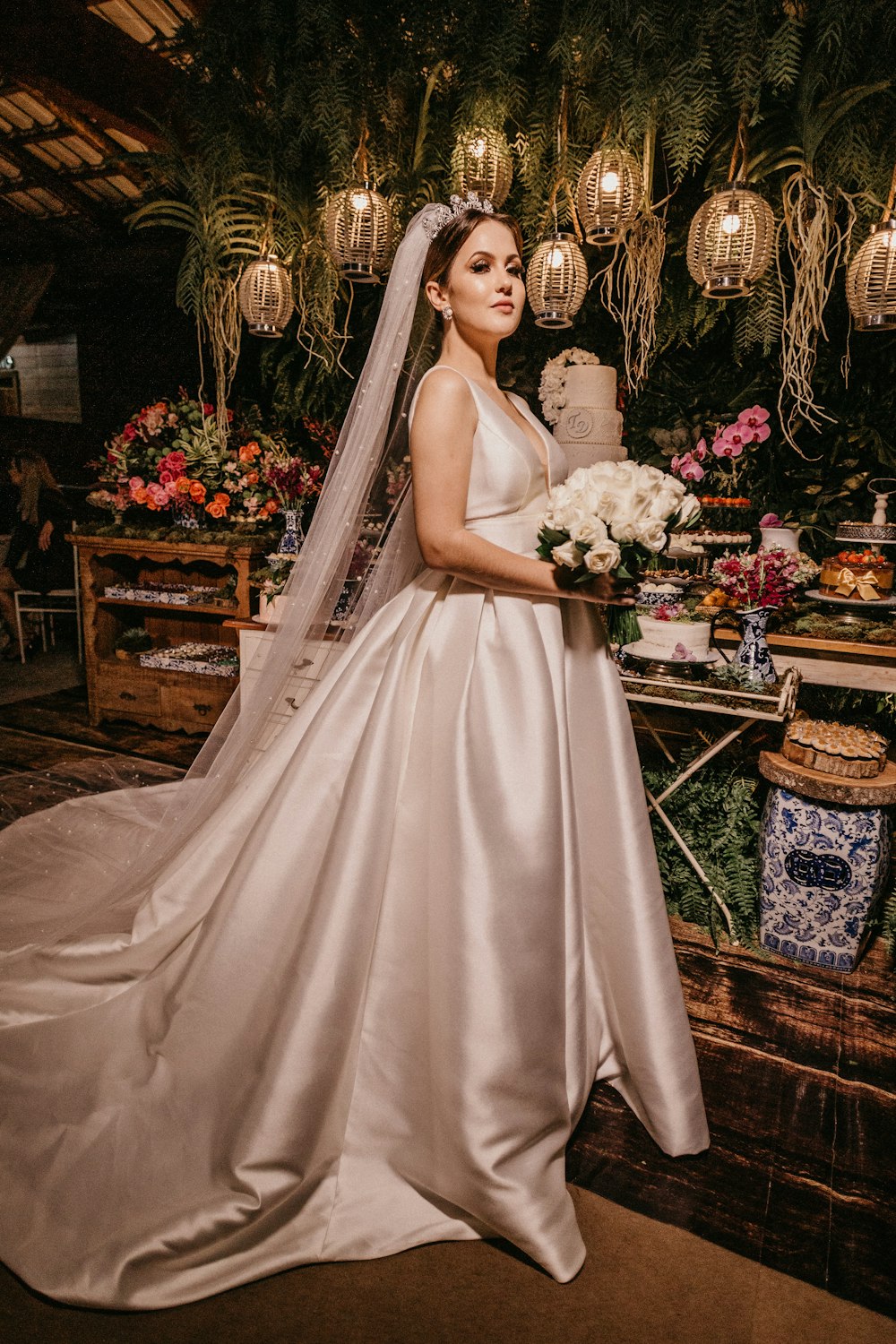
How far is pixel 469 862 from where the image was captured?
165cm

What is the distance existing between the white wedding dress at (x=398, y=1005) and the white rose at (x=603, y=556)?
0.83 feet

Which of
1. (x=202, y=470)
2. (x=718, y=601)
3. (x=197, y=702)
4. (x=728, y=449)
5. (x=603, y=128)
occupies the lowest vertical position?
(x=197, y=702)

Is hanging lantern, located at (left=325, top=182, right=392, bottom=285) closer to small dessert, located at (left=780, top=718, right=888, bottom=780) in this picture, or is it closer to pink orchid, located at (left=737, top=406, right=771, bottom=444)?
pink orchid, located at (left=737, top=406, right=771, bottom=444)

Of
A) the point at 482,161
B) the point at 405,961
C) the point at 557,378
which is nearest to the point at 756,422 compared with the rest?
the point at 557,378

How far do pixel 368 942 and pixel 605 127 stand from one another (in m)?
3.18

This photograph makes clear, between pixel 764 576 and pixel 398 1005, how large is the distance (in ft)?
7.95

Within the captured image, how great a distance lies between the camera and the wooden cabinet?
15.6 ft

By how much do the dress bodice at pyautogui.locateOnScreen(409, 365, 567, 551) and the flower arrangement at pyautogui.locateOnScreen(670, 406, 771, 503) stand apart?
8.20ft

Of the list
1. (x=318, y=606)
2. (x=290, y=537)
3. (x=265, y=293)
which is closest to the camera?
(x=318, y=606)

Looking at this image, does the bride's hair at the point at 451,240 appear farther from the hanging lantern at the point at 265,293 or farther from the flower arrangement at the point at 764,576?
the hanging lantern at the point at 265,293

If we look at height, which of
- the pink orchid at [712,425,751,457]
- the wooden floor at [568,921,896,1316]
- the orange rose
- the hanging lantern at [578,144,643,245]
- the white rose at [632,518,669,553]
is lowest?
the wooden floor at [568,921,896,1316]

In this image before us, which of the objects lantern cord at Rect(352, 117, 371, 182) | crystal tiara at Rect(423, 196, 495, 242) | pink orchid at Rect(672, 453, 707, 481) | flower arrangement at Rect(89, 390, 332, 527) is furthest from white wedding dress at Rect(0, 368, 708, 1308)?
flower arrangement at Rect(89, 390, 332, 527)

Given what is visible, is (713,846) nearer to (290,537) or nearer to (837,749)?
(837,749)

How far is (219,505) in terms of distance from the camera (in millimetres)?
4691
